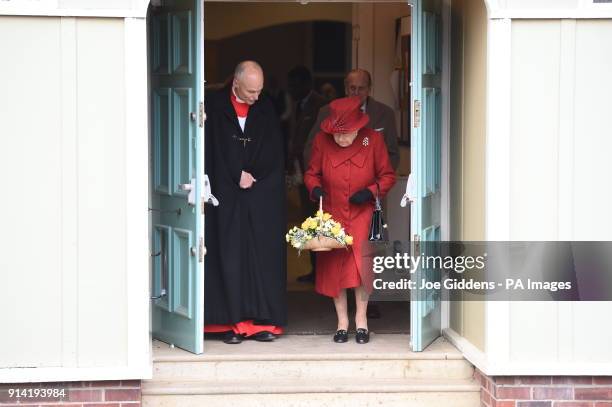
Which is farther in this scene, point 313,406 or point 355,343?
point 355,343

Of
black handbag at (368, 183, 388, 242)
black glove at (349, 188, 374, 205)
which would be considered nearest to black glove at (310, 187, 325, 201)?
black glove at (349, 188, 374, 205)

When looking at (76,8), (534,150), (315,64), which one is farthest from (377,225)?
(315,64)

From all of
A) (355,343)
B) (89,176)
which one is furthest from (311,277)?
(89,176)

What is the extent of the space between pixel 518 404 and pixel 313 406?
1370 millimetres

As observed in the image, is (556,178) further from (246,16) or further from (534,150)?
(246,16)

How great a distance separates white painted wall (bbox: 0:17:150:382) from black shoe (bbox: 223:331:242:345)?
1238 mm

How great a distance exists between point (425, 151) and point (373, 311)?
76.9 inches

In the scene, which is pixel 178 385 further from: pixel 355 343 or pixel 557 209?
pixel 557 209

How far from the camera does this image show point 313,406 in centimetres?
842

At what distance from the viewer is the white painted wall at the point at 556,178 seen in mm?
7992

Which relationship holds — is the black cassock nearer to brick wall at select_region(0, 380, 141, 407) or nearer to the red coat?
the red coat

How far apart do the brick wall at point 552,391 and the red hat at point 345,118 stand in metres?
2.09

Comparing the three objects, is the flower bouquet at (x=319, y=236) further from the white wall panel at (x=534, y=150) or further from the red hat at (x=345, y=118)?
the white wall panel at (x=534, y=150)

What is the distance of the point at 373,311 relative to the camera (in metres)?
10.2
